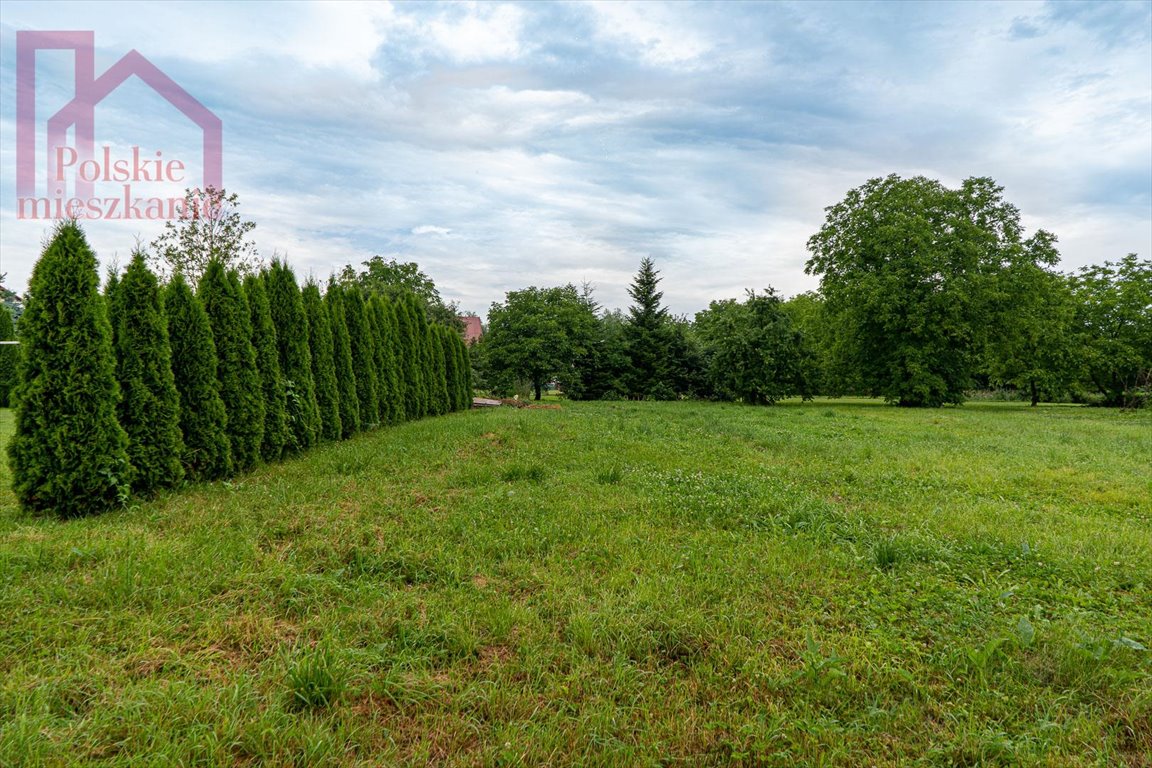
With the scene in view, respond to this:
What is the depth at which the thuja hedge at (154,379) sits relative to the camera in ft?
13.7

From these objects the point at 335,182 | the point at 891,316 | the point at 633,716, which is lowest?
the point at 633,716

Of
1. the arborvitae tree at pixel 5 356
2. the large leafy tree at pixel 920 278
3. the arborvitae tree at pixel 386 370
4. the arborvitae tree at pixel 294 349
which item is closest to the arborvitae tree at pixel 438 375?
the arborvitae tree at pixel 386 370

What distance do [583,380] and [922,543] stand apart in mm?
24066

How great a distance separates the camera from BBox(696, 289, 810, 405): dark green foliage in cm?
2245

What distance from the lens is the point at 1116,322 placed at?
25.8 m

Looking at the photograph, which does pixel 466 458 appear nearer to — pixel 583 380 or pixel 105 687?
pixel 105 687

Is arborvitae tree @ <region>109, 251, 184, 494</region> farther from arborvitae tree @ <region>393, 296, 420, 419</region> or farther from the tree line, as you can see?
the tree line

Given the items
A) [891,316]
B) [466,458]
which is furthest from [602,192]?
[891,316]

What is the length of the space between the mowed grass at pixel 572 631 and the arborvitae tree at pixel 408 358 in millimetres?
7834

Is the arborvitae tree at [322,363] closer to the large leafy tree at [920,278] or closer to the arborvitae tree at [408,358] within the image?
the arborvitae tree at [408,358]

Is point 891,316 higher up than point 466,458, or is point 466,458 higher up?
point 891,316

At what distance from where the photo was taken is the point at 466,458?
673 cm

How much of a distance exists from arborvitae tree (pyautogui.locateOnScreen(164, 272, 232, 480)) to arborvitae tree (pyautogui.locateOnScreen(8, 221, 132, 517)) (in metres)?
0.86

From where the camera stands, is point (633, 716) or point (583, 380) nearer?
point (633, 716)
